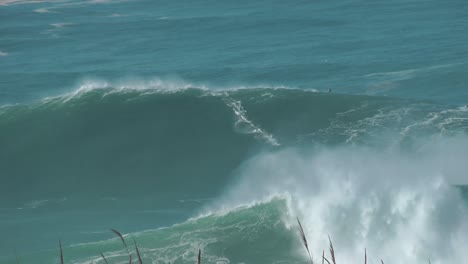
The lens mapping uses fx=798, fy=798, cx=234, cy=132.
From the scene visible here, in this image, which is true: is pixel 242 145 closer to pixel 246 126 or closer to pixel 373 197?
pixel 246 126

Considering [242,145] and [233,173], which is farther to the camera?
[242,145]

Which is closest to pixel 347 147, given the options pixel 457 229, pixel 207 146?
pixel 207 146

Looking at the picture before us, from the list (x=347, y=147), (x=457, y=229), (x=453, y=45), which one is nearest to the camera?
(x=457, y=229)

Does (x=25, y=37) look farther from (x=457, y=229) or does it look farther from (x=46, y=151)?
(x=457, y=229)

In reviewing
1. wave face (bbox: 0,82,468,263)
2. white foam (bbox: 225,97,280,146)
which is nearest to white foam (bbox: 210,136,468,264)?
wave face (bbox: 0,82,468,263)

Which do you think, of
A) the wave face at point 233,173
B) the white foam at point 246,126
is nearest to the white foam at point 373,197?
the wave face at point 233,173

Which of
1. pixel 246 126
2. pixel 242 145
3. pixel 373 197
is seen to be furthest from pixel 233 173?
pixel 373 197
